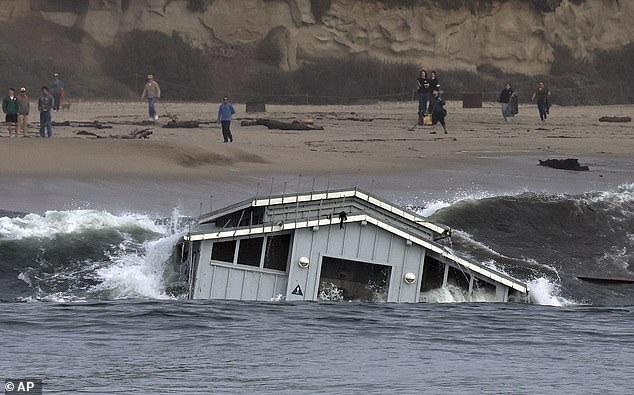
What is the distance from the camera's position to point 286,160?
124ft

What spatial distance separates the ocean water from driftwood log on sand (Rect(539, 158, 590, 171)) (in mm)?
8994

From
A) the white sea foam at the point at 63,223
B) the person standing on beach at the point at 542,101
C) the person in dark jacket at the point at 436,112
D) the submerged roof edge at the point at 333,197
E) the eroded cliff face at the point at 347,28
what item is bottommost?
the white sea foam at the point at 63,223

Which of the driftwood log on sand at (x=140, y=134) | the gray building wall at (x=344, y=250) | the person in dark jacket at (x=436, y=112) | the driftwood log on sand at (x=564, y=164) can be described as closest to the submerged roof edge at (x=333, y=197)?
the gray building wall at (x=344, y=250)

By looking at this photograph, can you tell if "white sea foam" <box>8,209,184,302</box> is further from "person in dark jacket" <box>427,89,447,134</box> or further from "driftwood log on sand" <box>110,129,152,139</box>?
"person in dark jacket" <box>427,89,447,134</box>

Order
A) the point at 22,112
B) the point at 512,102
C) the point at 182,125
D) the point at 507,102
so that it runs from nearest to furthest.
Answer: the point at 22,112 < the point at 182,125 < the point at 507,102 < the point at 512,102

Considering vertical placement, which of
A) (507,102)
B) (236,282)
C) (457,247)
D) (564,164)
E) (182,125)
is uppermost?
(507,102)

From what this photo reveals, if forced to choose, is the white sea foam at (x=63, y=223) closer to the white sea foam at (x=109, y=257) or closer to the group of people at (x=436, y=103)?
the white sea foam at (x=109, y=257)

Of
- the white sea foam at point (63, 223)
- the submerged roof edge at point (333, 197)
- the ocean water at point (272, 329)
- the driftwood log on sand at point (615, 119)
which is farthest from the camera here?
the driftwood log on sand at point (615, 119)

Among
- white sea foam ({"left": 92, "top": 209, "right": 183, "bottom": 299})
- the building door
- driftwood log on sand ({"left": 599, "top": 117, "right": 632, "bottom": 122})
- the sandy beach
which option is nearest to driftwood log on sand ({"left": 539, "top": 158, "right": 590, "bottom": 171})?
the sandy beach

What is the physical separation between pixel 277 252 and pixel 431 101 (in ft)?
85.3

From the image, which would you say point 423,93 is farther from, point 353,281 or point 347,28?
point 353,281

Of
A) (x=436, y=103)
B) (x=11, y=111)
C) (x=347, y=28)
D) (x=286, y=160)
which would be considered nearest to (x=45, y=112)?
(x=11, y=111)

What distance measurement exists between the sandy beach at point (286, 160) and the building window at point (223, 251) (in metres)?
6.25

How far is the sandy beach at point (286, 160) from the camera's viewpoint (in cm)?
3241
